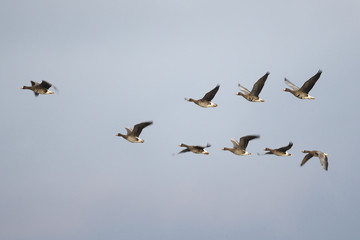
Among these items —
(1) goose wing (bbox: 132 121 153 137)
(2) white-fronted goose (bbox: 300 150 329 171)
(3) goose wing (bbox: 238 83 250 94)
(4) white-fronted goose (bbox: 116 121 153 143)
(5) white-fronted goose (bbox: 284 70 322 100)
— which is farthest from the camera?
(3) goose wing (bbox: 238 83 250 94)

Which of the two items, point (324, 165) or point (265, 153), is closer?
point (324, 165)

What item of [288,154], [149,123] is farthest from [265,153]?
[149,123]

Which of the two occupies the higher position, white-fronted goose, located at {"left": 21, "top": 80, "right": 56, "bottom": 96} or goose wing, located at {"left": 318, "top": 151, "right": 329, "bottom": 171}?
white-fronted goose, located at {"left": 21, "top": 80, "right": 56, "bottom": 96}

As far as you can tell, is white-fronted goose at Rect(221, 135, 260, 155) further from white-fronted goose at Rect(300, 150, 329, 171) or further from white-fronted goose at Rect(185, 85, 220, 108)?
white-fronted goose at Rect(300, 150, 329, 171)

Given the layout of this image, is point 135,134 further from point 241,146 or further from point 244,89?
point 244,89

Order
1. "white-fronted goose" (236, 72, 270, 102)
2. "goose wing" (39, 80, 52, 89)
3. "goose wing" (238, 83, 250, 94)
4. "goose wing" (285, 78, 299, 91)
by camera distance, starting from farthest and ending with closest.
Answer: "goose wing" (238, 83, 250, 94) → "goose wing" (285, 78, 299, 91) → "white-fronted goose" (236, 72, 270, 102) → "goose wing" (39, 80, 52, 89)

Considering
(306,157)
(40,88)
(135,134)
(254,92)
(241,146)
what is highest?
(40,88)

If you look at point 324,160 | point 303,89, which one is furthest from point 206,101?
point 324,160

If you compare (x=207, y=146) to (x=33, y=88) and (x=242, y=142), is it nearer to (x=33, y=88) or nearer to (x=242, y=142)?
(x=242, y=142)

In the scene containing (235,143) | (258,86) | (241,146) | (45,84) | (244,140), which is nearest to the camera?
(45,84)

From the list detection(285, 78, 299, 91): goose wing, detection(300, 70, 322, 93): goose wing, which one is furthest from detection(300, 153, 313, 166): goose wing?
detection(285, 78, 299, 91): goose wing

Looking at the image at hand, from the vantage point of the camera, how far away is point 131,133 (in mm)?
55219

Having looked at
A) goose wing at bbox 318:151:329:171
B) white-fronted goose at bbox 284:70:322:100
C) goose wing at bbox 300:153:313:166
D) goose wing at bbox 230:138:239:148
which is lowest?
goose wing at bbox 318:151:329:171

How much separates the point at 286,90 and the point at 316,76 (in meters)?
3.36
